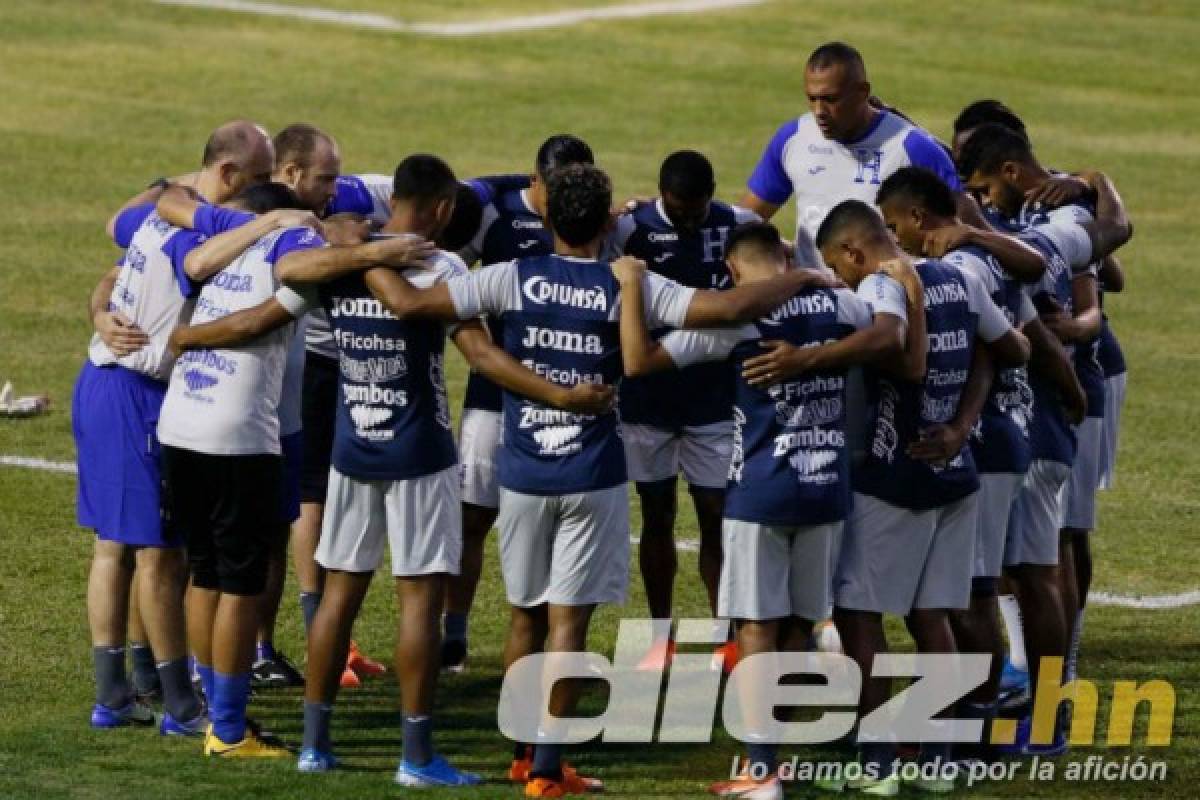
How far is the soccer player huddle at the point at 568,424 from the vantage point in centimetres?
904

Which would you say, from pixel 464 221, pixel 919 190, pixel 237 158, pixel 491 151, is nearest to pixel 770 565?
pixel 919 190

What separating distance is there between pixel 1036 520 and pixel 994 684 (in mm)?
829

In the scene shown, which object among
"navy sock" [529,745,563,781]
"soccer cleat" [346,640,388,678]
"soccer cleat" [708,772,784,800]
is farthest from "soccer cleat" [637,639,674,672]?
"navy sock" [529,745,563,781]

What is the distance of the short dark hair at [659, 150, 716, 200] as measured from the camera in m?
10.9

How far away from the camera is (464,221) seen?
36.9ft

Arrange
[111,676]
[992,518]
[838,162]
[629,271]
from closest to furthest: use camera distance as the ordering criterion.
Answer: [629,271], [992,518], [111,676], [838,162]

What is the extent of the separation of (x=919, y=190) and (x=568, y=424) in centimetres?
181

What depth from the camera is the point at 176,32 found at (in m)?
31.3

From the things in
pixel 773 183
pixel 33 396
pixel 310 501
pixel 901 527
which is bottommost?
pixel 33 396

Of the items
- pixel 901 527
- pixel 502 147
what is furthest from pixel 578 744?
pixel 502 147

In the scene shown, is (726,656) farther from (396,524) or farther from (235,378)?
(235,378)

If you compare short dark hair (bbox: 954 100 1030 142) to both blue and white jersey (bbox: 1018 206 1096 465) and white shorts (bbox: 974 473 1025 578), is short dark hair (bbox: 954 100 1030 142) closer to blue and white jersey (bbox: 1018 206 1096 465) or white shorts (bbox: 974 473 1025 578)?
blue and white jersey (bbox: 1018 206 1096 465)

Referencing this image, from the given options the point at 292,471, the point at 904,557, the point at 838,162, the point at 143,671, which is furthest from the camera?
the point at 838,162

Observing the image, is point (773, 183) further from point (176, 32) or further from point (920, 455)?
point (176, 32)
